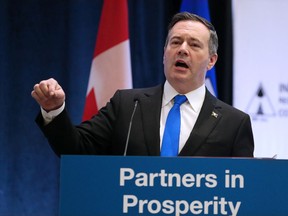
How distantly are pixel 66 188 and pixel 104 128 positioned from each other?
2.02 feet

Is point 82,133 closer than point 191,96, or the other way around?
point 82,133

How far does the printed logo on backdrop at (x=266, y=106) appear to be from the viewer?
3.95m

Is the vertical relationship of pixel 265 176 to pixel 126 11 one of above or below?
below

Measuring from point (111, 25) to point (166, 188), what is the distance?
2.51 meters

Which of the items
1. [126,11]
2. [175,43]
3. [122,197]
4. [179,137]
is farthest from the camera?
[126,11]

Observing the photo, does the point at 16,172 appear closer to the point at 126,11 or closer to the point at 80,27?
the point at 80,27

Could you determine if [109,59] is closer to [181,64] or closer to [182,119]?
[181,64]

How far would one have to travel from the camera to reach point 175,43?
2.10 m

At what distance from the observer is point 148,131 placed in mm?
1929

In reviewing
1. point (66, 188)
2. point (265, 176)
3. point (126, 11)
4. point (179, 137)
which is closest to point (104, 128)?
point (179, 137)

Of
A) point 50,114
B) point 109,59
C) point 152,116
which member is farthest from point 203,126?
point 109,59

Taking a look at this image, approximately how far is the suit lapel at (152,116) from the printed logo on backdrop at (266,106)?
1981 millimetres

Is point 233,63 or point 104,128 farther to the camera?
point 233,63

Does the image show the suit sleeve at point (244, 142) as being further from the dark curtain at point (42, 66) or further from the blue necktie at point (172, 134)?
the dark curtain at point (42, 66)
